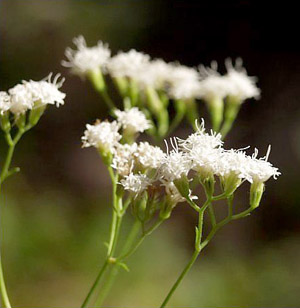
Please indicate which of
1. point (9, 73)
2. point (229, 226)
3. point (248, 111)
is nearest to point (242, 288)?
point (229, 226)

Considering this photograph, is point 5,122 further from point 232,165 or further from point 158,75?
point 158,75

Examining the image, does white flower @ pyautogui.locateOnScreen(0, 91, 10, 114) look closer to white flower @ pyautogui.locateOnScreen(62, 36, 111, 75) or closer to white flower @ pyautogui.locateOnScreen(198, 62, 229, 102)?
white flower @ pyautogui.locateOnScreen(62, 36, 111, 75)

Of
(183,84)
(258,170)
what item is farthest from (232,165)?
(183,84)

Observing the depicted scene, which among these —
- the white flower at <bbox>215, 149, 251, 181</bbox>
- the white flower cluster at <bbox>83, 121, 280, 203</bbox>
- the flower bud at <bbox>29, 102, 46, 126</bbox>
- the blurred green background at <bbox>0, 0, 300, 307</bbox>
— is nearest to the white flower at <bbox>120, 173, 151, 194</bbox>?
the white flower cluster at <bbox>83, 121, 280, 203</bbox>

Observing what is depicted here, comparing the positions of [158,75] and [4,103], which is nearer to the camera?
[4,103]

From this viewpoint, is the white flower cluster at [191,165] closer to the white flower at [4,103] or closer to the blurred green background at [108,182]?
the white flower at [4,103]

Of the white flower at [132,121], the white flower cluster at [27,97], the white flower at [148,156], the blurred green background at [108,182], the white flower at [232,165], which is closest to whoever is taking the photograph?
the white flower at [232,165]

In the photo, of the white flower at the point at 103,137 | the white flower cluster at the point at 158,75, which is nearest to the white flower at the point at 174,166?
the white flower at the point at 103,137
